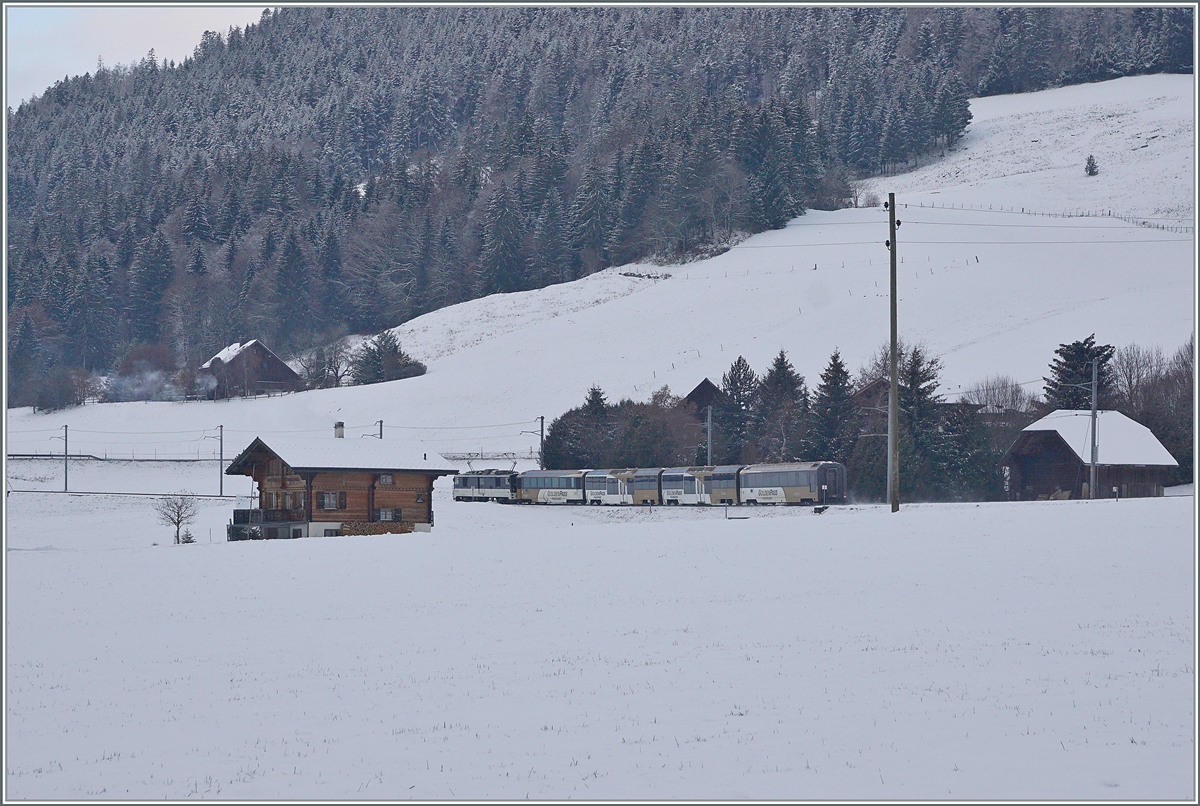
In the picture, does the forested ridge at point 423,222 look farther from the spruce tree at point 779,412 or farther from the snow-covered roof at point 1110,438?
the snow-covered roof at point 1110,438

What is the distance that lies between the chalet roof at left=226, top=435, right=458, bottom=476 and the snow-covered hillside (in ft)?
117

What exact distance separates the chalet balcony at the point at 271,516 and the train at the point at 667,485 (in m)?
22.7

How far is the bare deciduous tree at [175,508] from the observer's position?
56.7 meters

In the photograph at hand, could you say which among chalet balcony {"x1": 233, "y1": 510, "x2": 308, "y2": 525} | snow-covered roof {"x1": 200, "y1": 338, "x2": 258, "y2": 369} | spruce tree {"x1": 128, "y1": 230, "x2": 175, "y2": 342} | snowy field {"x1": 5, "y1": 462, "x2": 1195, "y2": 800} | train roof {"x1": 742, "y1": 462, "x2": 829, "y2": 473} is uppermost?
spruce tree {"x1": 128, "y1": 230, "x2": 175, "y2": 342}

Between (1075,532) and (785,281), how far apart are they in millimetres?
90777

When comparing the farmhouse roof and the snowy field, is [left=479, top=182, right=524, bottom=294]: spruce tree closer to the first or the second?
the farmhouse roof

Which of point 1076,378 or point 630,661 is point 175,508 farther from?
point 1076,378

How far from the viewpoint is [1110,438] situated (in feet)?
192

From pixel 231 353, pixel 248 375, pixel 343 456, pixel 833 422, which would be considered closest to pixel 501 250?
pixel 231 353

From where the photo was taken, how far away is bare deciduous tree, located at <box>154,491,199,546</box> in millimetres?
56688

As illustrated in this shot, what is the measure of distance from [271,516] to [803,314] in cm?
6719

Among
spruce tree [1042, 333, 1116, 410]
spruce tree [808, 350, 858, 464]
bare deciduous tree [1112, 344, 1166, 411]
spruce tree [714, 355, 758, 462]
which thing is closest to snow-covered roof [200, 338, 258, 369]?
spruce tree [714, 355, 758, 462]

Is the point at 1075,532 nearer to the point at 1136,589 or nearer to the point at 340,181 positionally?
the point at 1136,589

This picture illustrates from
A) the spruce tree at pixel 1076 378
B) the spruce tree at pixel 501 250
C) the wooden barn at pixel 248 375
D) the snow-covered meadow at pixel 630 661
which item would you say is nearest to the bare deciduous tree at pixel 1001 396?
the spruce tree at pixel 1076 378
